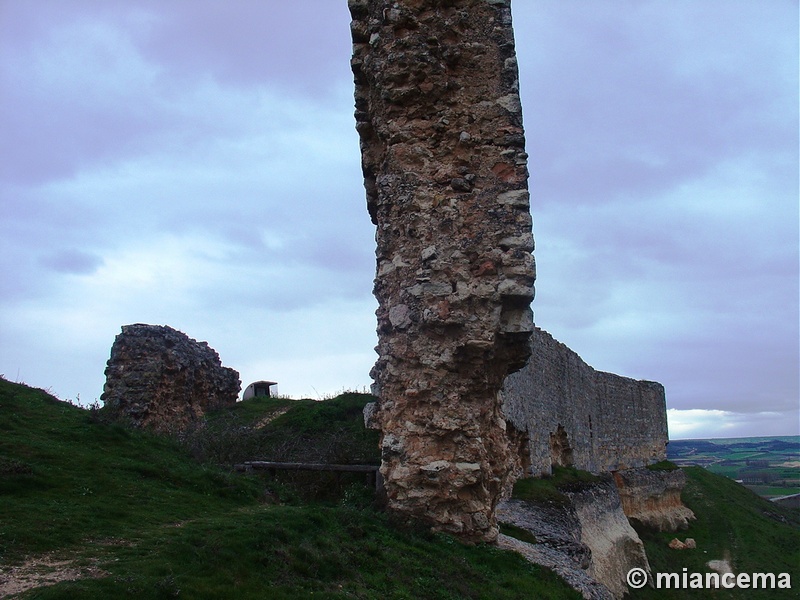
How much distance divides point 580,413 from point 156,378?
1142 cm

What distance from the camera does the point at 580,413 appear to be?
1912 centimetres

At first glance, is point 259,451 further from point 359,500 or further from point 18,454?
point 18,454

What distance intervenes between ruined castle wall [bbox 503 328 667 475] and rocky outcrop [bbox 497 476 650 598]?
130 cm

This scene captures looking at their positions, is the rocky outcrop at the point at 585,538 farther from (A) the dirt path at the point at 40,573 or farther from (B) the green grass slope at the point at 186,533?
(A) the dirt path at the point at 40,573

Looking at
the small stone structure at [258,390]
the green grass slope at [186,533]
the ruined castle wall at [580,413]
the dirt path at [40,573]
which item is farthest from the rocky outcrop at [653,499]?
the dirt path at [40,573]

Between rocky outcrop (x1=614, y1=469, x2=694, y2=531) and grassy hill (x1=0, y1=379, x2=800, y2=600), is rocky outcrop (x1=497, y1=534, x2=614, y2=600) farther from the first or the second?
rocky outcrop (x1=614, y1=469, x2=694, y2=531)

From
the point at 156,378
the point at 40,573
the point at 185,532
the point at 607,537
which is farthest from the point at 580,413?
the point at 40,573

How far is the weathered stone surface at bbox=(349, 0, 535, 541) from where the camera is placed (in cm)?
664

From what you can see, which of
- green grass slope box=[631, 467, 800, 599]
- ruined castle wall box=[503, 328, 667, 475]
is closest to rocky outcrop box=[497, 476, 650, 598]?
green grass slope box=[631, 467, 800, 599]

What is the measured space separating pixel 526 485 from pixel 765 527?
49.3ft

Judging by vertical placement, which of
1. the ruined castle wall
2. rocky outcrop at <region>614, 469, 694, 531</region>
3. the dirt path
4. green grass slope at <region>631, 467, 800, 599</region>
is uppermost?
the ruined castle wall

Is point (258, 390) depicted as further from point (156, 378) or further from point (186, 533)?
point (186, 533)

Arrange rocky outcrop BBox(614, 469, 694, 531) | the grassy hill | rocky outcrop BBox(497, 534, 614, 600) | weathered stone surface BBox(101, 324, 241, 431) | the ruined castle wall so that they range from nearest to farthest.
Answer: the grassy hill
rocky outcrop BBox(497, 534, 614, 600)
the ruined castle wall
weathered stone surface BBox(101, 324, 241, 431)
rocky outcrop BBox(614, 469, 694, 531)

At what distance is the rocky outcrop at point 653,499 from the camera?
20.8 meters
